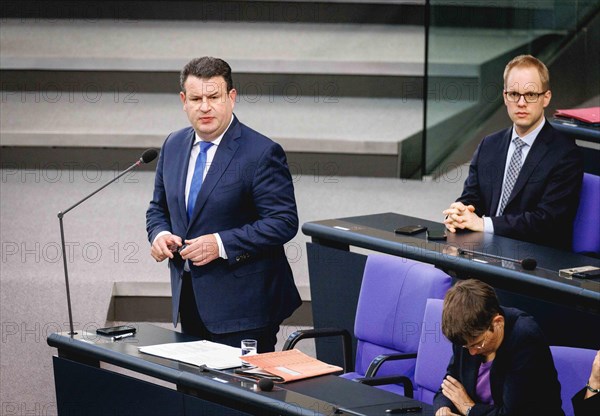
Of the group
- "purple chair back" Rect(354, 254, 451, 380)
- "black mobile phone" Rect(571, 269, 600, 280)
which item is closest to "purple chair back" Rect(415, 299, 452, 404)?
"purple chair back" Rect(354, 254, 451, 380)

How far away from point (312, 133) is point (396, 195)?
1.97 ft

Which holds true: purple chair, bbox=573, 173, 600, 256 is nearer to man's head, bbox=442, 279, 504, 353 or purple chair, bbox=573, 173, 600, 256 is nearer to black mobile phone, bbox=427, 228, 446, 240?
black mobile phone, bbox=427, 228, 446, 240

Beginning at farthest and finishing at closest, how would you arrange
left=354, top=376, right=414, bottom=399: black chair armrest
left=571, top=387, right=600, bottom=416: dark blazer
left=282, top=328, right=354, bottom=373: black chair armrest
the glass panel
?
the glass panel, left=282, top=328, right=354, bottom=373: black chair armrest, left=354, top=376, right=414, bottom=399: black chair armrest, left=571, top=387, right=600, bottom=416: dark blazer

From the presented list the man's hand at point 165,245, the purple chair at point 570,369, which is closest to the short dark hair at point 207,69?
the man's hand at point 165,245

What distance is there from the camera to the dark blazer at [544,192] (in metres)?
3.83

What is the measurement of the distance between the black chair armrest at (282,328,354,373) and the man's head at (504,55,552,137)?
0.94 m

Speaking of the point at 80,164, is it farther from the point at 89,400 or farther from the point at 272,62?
the point at 89,400

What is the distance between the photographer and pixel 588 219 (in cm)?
391

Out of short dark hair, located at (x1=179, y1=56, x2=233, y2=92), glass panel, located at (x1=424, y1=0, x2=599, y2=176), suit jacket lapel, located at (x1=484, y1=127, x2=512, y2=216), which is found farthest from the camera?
glass panel, located at (x1=424, y1=0, x2=599, y2=176)

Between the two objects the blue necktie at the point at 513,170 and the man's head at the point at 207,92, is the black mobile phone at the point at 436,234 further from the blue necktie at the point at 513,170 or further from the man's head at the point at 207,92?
the man's head at the point at 207,92

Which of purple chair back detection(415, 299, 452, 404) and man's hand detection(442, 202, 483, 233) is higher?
man's hand detection(442, 202, 483, 233)

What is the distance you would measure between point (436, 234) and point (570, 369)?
1.00 m

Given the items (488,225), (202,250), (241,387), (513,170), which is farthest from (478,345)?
(513,170)

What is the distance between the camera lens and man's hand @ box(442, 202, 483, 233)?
3914 millimetres
